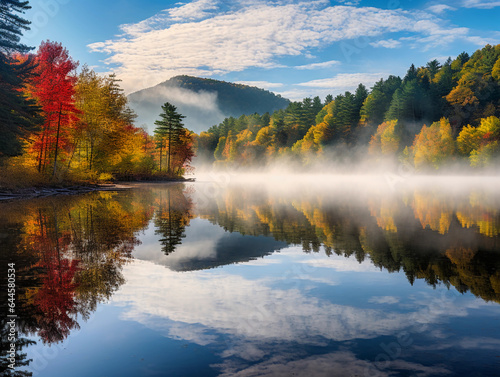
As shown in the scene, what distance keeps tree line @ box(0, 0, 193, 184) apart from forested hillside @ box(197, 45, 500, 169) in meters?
65.0

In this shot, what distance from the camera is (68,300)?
22.3ft

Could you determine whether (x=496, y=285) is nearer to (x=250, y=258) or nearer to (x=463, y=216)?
(x=250, y=258)

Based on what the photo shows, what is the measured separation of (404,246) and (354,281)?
440 centimetres

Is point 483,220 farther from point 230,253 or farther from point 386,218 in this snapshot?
point 230,253

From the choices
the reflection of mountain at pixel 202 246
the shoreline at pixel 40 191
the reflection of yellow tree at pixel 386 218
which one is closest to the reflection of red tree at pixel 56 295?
the reflection of mountain at pixel 202 246

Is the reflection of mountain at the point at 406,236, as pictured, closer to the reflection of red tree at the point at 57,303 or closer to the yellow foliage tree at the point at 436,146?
the reflection of red tree at the point at 57,303

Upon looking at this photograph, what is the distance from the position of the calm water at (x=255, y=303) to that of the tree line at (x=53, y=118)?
A: 21.1 meters

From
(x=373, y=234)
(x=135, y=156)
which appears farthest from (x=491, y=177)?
(x=373, y=234)

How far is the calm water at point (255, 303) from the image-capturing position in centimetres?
478

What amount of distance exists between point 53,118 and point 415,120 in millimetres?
89550

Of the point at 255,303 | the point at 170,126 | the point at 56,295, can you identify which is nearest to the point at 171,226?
the point at 56,295

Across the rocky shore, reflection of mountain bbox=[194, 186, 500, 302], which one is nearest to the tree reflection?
reflection of mountain bbox=[194, 186, 500, 302]

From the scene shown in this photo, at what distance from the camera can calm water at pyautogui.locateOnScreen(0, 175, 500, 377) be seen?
15.7 ft

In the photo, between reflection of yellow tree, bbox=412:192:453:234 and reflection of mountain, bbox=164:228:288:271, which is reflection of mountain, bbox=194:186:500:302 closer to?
reflection of yellow tree, bbox=412:192:453:234
